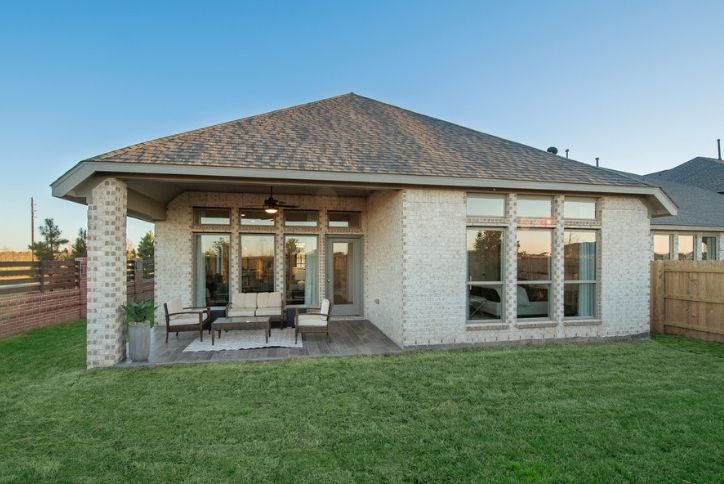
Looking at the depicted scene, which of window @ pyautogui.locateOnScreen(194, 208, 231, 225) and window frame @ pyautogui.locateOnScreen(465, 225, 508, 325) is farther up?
window @ pyautogui.locateOnScreen(194, 208, 231, 225)

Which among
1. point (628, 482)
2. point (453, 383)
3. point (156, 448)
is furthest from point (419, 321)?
point (156, 448)

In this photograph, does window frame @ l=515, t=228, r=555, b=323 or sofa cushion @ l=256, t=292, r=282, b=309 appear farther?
sofa cushion @ l=256, t=292, r=282, b=309

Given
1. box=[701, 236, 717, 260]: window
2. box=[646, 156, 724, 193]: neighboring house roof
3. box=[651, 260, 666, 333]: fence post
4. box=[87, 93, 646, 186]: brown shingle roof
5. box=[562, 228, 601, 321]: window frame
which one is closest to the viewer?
box=[87, 93, 646, 186]: brown shingle roof

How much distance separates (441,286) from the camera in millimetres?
7230

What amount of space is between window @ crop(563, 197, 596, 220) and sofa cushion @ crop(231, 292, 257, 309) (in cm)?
773

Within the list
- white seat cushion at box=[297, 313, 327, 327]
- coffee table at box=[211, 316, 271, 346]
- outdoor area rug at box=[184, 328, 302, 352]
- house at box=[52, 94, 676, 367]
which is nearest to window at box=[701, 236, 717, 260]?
house at box=[52, 94, 676, 367]

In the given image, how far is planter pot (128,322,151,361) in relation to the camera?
20.2 ft

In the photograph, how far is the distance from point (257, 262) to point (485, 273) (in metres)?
6.01

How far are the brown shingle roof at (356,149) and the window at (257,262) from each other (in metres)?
3.12

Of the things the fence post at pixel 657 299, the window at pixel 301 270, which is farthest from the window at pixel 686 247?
the window at pixel 301 270

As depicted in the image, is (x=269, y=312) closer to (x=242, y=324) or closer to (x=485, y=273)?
(x=242, y=324)

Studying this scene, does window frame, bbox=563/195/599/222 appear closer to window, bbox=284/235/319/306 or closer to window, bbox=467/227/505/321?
window, bbox=467/227/505/321

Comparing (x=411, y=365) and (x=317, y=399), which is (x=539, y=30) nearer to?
(x=411, y=365)

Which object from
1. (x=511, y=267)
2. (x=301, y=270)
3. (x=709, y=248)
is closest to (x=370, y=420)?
(x=511, y=267)
